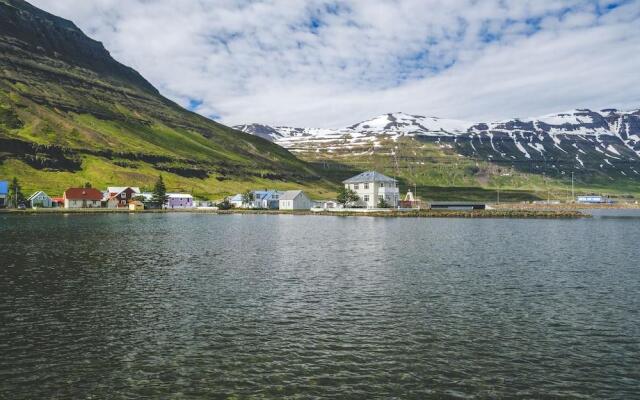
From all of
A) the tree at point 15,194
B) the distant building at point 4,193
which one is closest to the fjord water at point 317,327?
the tree at point 15,194

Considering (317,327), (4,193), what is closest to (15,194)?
(4,193)

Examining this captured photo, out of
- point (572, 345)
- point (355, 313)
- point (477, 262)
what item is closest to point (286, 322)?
point (355, 313)

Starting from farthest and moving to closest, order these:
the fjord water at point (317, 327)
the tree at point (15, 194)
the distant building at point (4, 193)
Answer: the distant building at point (4, 193) → the tree at point (15, 194) → the fjord water at point (317, 327)

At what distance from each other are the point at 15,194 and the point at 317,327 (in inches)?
8246

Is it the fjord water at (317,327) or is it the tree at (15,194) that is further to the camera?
the tree at (15,194)

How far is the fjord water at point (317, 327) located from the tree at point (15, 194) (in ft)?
521

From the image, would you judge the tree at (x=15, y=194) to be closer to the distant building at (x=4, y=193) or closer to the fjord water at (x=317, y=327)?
the distant building at (x=4, y=193)

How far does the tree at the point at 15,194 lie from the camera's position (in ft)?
632

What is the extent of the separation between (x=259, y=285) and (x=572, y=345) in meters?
26.5

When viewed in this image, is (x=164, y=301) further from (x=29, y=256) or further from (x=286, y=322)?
(x=29, y=256)

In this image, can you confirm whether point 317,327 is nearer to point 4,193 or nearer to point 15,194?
point 15,194

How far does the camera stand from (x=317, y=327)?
1193 inches

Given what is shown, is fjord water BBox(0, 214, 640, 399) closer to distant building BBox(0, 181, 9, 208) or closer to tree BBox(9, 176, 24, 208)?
tree BBox(9, 176, 24, 208)

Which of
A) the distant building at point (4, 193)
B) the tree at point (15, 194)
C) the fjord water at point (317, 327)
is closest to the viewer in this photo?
the fjord water at point (317, 327)
